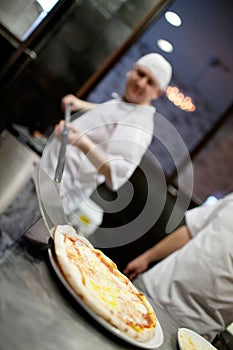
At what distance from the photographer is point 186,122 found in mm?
3682

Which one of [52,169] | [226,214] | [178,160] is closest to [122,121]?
[52,169]

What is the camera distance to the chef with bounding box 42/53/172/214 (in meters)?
2.17

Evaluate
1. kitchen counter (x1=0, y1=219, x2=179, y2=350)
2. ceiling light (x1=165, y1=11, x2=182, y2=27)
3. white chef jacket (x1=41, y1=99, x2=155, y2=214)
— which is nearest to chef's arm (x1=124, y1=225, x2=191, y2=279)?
white chef jacket (x1=41, y1=99, x2=155, y2=214)

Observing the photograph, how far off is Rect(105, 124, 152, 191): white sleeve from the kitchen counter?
3.68 ft

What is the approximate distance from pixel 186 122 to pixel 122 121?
4.89ft

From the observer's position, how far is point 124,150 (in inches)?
87.0

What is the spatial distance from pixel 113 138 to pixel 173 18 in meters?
1.80

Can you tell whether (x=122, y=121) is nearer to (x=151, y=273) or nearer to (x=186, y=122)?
(x=151, y=273)

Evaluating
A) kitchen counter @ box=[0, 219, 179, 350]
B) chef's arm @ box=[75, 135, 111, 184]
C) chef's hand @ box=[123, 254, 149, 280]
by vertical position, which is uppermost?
chef's arm @ box=[75, 135, 111, 184]

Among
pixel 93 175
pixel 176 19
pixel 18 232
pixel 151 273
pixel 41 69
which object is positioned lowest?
pixel 18 232

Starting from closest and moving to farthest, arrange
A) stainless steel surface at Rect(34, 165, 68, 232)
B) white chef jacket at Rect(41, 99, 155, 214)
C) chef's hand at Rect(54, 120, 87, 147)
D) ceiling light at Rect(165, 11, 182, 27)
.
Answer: stainless steel surface at Rect(34, 165, 68, 232), chef's hand at Rect(54, 120, 87, 147), white chef jacket at Rect(41, 99, 155, 214), ceiling light at Rect(165, 11, 182, 27)

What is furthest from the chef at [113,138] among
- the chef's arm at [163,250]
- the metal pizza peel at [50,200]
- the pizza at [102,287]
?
the pizza at [102,287]

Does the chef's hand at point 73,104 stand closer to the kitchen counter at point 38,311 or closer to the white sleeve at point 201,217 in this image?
the white sleeve at point 201,217

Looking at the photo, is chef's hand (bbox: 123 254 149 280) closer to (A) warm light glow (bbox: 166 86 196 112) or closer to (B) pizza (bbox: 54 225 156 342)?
(B) pizza (bbox: 54 225 156 342)
